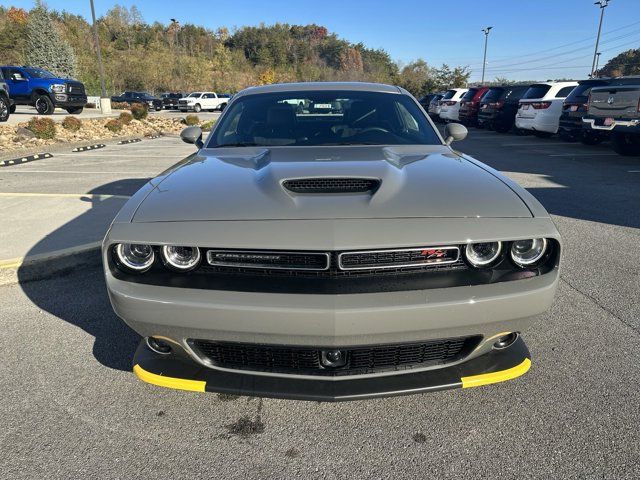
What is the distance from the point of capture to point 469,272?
6.63ft

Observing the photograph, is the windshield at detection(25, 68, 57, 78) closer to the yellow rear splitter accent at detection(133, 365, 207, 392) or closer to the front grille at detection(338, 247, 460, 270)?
the yellow rear splitter accent at detection(133, 365, 207, 392)

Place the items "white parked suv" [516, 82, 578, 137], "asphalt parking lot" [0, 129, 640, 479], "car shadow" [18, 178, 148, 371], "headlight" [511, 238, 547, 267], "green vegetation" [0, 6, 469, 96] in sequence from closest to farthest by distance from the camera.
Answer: "asphalt parking lot" [0, 129, 640, 479] < "headlight" [511, 238, 547, 267] < "car shadow" [18, 178, 148, 371] < "white parked suv" [516, 82, 578, 137] < "green vegetation" [0, 6, 469, 96]

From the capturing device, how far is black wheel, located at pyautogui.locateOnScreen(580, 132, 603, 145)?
506 inches

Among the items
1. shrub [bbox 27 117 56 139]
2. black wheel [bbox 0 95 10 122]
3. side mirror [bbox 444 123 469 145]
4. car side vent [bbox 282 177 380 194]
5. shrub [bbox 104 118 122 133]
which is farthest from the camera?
shrub [bbox 104 118 122 133]

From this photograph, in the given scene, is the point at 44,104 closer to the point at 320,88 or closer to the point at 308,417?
the point at 320,88

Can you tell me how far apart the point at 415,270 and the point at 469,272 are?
24 centimetres

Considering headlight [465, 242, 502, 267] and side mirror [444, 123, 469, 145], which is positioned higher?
side mirror [444, 123, 469, 145]

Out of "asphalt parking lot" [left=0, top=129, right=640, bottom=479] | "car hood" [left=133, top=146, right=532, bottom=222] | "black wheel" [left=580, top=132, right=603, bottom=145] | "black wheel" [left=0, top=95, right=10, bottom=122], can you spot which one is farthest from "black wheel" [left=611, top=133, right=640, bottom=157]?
"black wheel" [left=0, top=95, right=10, bottom=122]

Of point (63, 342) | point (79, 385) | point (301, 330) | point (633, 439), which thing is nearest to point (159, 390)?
point (79, 385)

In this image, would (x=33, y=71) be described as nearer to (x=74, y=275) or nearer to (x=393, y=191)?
(x=74, y=275)

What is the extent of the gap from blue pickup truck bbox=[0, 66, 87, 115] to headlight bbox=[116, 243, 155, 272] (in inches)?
906

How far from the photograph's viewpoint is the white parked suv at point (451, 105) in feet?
78.1

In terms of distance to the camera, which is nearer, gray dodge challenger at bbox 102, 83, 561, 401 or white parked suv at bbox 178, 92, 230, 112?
gray dodge challenger at bbox 102, 83, 561, 401

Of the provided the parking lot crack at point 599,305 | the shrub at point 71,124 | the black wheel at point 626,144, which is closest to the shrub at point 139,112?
the shrub at point 71,124
